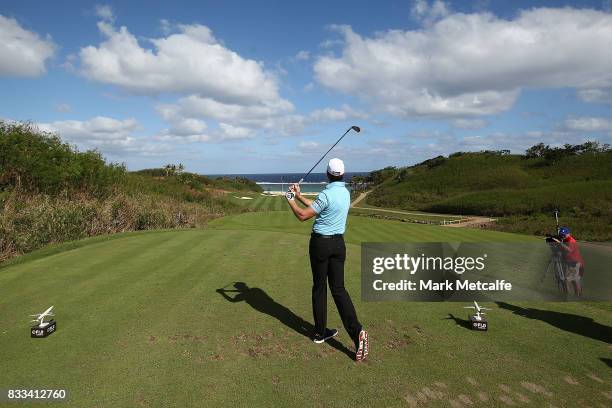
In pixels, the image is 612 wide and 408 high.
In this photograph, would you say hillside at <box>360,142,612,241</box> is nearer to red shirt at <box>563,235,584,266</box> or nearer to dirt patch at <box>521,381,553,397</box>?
red shirt at <box>563,235,584,266</box>

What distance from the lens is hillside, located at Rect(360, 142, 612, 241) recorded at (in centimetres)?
4512

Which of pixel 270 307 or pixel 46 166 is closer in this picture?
pixel 270 307

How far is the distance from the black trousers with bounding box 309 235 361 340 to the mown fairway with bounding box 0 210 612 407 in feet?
1.73

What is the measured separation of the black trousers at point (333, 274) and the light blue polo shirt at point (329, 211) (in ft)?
0.48

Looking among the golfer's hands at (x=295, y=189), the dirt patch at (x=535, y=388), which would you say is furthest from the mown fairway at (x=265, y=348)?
the golfer's hands at (x=295, y=189)

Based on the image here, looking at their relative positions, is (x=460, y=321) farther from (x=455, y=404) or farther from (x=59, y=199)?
(x=59, y=199)

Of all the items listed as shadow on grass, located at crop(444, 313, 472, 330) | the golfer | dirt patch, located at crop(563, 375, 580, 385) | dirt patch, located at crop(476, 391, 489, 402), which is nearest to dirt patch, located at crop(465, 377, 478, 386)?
dirt patch, located at crop(476, 391, 489, 402)

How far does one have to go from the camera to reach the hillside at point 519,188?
4512 cm

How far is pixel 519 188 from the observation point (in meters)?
74.7

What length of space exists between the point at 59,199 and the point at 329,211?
2382 centimetres

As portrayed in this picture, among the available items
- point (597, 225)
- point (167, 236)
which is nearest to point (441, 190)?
point (597, 225)

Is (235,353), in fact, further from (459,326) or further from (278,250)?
(278,250)

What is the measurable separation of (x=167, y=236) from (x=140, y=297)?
768 cm

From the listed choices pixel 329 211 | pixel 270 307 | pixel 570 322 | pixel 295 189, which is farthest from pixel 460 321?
pixel 295 189
